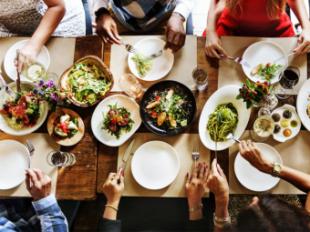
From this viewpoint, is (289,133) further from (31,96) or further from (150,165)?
(31,96)

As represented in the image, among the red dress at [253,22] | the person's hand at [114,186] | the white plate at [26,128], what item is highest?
the red dress at [253,22]

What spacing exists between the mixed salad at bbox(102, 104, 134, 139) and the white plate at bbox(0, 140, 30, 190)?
442 millimetres

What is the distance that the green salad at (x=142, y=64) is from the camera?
1857mm

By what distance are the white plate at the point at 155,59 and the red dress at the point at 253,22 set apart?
0.54 metres

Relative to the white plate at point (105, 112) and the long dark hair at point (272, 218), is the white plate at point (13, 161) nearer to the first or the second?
the white plate at point (105, 112)

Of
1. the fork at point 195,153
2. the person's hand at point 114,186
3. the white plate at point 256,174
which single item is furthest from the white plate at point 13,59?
the white plate at point 256,174

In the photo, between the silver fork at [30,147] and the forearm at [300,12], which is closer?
the silver fork at [30,147]

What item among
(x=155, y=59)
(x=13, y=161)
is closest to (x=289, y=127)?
(x=155, y=59)

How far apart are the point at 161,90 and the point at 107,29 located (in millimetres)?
502

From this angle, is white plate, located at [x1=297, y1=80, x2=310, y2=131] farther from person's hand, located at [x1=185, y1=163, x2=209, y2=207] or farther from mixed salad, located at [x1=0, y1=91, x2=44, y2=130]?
mixed salad, located at [x1=0, y1=91, x2=44, y2=130]

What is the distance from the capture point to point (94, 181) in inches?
67.9

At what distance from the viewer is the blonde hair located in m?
1.91

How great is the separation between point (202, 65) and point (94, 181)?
2.77 ft

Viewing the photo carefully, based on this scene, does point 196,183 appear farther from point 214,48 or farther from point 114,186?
point 214,48
